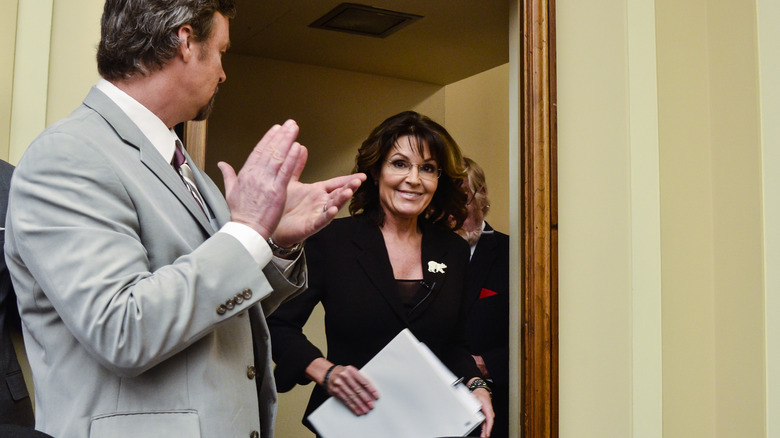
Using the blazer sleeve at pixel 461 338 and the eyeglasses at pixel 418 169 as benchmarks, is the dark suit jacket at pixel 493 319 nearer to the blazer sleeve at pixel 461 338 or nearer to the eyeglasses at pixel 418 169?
the blazer sleeve at pixel 461 338

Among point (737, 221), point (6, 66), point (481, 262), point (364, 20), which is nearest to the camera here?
point (6, 66)

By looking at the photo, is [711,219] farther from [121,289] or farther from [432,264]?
[121,289]

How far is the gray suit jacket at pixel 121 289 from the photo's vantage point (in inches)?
49.5

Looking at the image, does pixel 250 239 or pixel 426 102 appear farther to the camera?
pixel 426 102

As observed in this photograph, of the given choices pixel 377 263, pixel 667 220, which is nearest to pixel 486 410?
pixel 377 263

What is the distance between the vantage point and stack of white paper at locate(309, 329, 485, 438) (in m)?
2.28

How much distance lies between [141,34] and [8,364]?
755 millimetres

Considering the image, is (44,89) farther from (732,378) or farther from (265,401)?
(732,378)

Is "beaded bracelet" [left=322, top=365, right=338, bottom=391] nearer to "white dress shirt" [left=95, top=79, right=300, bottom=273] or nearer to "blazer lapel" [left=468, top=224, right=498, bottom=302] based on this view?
"blazer lapel" [left=468, top=224, right=498, bottom=302]

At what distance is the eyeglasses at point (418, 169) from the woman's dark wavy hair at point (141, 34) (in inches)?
54.7

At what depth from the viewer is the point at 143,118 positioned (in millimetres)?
1547

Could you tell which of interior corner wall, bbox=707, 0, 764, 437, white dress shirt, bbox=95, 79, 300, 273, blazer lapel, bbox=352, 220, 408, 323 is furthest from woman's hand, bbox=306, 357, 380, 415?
interior corner wall, bbox=707, 0, 764, 437

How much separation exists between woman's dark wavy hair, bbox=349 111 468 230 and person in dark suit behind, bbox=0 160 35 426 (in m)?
1.45

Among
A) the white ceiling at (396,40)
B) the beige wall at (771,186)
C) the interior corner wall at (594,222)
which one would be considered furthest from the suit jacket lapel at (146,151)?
the white ceiling at (396,40)
